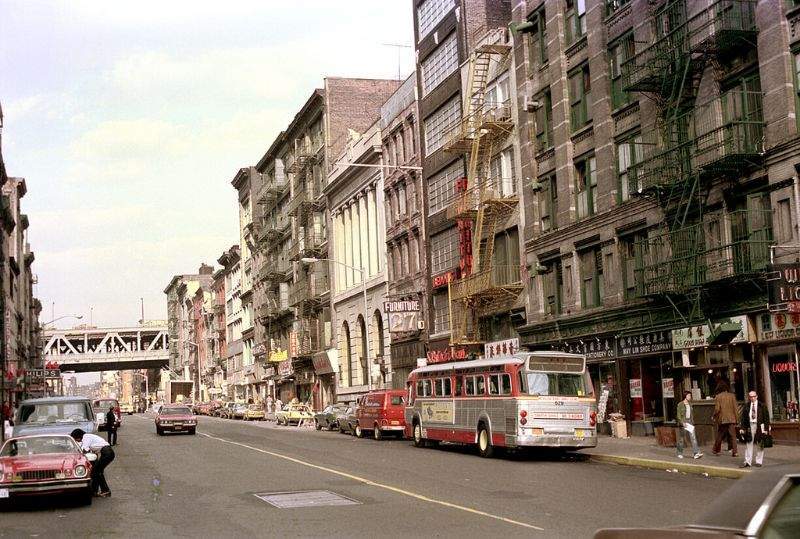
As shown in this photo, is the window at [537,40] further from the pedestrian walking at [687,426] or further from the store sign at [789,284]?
the pedestrian walking at [687,426]

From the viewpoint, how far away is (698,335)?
31.0m

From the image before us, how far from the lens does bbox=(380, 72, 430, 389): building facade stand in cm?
5566

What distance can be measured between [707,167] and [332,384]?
49093 millimetres

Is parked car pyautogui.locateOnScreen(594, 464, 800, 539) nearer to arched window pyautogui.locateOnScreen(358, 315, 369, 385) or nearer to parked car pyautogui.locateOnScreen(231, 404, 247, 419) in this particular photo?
arched window pyautogui.locateOnScreen(358, 315, 369, 385)

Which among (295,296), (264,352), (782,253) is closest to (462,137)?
(782,253)

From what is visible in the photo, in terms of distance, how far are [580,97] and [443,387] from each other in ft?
43.8

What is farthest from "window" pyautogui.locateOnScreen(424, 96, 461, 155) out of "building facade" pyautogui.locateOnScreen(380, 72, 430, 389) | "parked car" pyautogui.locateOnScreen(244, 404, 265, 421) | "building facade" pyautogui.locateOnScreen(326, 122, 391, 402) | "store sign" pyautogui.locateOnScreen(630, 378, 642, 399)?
"parked car" pyautogui.locateOnScreen(244, 404, 265, 421)

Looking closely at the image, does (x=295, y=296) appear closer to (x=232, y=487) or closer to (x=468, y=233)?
(x=468, y=233)

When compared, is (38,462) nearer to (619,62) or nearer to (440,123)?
(619,62)

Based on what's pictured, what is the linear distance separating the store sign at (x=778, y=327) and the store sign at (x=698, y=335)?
44 cm

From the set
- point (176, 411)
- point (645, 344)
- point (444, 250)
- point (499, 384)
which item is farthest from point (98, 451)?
point (444, 250)

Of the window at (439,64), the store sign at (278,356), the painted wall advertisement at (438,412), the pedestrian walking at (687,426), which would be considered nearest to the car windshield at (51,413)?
the painted wall advertisement at (438,412)

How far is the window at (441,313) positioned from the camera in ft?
173

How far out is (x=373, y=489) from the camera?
797 inches
